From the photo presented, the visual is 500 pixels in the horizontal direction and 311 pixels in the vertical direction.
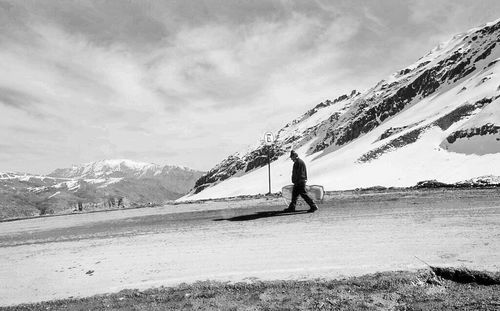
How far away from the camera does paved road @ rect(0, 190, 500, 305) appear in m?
6.04

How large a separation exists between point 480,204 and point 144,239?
8.93m

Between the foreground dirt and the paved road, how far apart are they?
12.6 inches

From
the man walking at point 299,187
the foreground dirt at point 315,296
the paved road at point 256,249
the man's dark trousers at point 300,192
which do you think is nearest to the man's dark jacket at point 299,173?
the man walking at point 299,187

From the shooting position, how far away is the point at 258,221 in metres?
10.5

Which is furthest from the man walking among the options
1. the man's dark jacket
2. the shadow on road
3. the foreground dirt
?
the foreground dirt

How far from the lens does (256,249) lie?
739cm

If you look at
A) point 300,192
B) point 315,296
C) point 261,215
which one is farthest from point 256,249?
point 300,192

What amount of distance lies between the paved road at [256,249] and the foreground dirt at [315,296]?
1.05 feet

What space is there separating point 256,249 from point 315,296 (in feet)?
8.40

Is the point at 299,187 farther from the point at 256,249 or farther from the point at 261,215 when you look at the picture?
the point at 256,249

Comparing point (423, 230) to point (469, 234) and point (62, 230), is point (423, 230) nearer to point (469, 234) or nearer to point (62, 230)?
point (469, 234)

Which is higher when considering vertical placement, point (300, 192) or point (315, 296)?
point (300, 192)

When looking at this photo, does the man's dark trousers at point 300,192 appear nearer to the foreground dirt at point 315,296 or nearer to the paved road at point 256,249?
the paved road at point 256,249

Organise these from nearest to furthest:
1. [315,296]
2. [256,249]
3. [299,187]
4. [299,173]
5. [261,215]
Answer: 1. [315,296]
2. [256,249]
3. [261,215]
4. [299,187]
5. [299,173]
